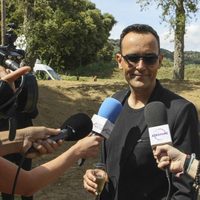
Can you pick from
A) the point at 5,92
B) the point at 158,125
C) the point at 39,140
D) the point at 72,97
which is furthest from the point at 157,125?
the point at 72,97

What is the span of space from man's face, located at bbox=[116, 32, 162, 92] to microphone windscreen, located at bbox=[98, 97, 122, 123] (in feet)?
0.70

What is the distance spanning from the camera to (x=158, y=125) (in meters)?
2.68

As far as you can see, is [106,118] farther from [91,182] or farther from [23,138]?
[23,138]

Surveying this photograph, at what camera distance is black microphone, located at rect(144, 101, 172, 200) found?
2.53m

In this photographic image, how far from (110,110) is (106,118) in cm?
7

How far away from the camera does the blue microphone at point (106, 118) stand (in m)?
3.01

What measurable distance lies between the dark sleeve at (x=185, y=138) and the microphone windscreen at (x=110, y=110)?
361 millimetres

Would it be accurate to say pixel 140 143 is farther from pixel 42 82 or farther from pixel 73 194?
pixel 42 82

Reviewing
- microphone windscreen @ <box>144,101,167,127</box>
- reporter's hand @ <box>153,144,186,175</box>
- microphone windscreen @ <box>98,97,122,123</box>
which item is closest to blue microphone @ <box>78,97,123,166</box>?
microphone windscreen @ <box>98,97,122,123</box>

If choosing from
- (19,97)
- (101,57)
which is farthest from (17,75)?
(101,57)

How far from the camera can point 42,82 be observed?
53.6 ft

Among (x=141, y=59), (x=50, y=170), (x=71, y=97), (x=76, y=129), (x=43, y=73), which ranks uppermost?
(x=141, y=59)

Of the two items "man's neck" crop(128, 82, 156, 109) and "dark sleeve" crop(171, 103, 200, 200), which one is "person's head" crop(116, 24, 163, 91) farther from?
"dark sleeve" crop(171, 103, 200, 200)

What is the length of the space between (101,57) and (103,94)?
80.7ft
